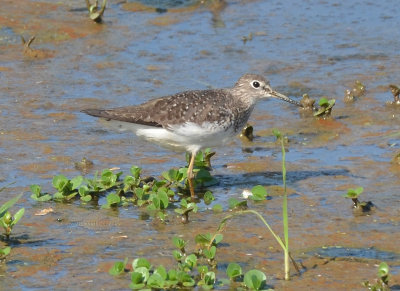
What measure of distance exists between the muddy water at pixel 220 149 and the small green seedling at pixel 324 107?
109 millimetres

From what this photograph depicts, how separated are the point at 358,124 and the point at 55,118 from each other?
11.4 feet

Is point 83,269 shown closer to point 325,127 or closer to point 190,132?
point 190,132

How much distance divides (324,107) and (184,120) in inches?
89.4

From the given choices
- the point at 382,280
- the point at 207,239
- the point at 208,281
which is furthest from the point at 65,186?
the point at 382,280

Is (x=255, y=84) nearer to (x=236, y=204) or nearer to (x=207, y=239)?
(x=236, y=204)

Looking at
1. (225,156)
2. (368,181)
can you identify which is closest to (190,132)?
(225,156)

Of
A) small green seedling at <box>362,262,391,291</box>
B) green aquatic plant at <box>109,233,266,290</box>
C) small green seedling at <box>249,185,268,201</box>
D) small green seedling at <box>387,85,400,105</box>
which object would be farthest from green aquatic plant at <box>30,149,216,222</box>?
small green seedling at <box>387,85,400,105</box>

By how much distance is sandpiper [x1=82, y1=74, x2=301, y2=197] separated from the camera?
9742mm

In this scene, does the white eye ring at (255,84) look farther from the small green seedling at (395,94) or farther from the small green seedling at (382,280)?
the small green seedling at (382,280)

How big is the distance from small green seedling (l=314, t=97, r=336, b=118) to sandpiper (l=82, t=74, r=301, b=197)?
160 centimetres

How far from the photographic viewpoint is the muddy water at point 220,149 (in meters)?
8.02

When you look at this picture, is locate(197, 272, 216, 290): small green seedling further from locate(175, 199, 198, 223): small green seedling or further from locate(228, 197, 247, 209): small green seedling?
locate(228, 197, 247, 209): small green seedling

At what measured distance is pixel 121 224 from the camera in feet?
28.5

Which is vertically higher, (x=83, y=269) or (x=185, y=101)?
(x=185, y=101)
